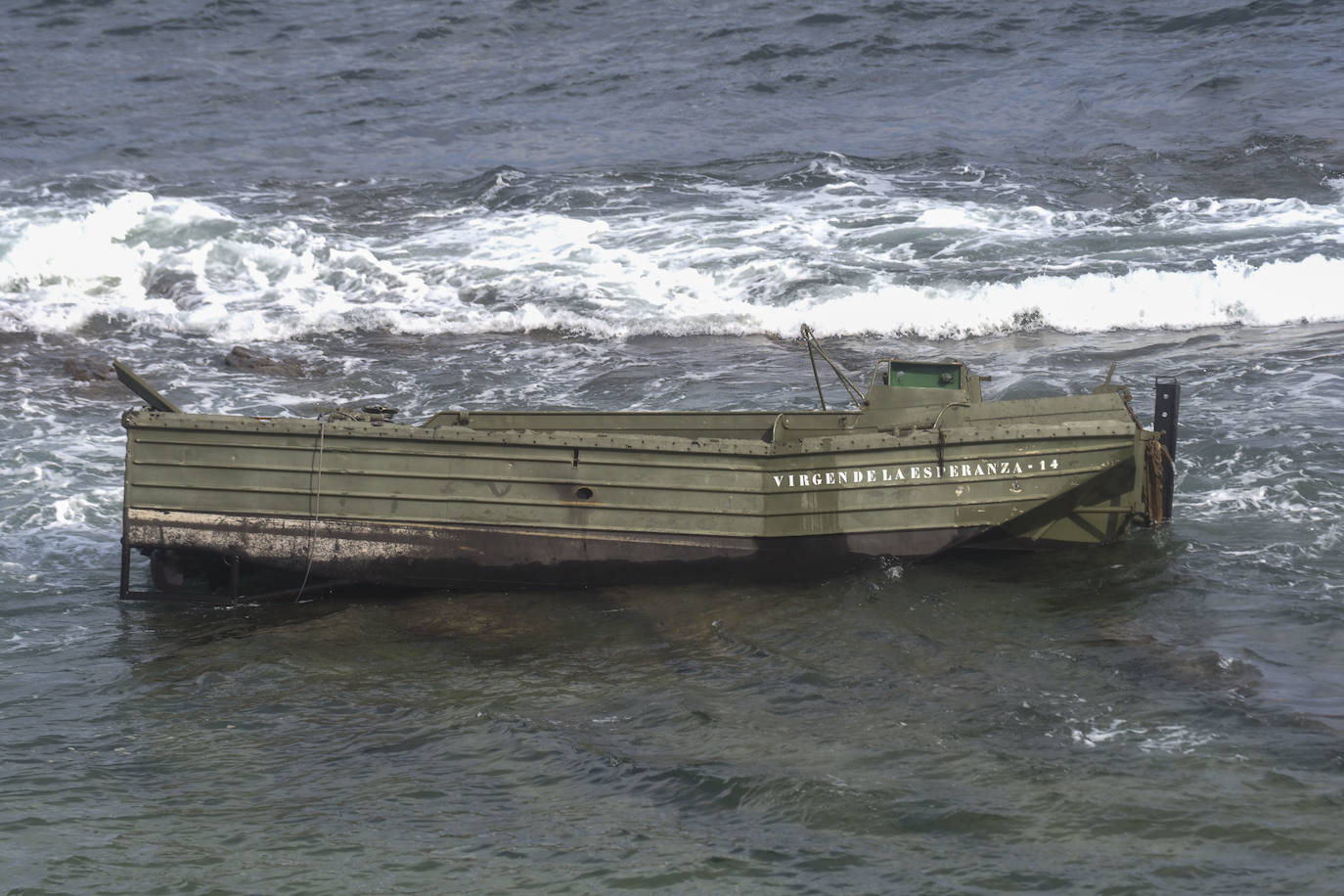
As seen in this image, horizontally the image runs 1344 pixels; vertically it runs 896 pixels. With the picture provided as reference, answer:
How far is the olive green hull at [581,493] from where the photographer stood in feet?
36.7

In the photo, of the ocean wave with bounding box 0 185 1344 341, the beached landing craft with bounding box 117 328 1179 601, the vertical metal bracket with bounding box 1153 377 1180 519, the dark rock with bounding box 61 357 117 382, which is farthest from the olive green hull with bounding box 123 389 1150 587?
the ocean wave with bounding box 0 185 1344 341

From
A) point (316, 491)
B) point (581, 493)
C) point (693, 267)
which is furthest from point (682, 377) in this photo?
point (316, 491)

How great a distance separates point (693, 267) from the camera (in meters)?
21.7

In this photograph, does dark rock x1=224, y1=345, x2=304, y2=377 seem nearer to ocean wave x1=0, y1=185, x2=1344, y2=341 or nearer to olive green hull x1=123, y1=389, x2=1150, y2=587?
ocean wave x1=0, y1=185, x2=1344, y2=341

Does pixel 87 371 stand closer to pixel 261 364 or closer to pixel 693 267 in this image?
pixel 261 364

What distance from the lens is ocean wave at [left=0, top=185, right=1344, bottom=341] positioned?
1991cm

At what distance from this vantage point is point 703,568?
11.4 m

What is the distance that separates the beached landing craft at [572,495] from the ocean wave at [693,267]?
8.57 m

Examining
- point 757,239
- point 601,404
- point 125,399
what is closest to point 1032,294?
point 757,239

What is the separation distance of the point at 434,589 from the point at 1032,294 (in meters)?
11.1

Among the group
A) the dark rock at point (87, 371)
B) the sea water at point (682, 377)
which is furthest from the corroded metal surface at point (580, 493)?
the dark rock at point (87, 371)

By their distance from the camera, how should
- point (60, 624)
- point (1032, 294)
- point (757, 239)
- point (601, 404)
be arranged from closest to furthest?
point (60, 624)
point (601, 404)
point (1032, 294)
point (757, 239)

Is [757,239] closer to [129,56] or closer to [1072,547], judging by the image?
[1072,547]

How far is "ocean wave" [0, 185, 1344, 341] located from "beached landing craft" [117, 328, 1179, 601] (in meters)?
8.57
